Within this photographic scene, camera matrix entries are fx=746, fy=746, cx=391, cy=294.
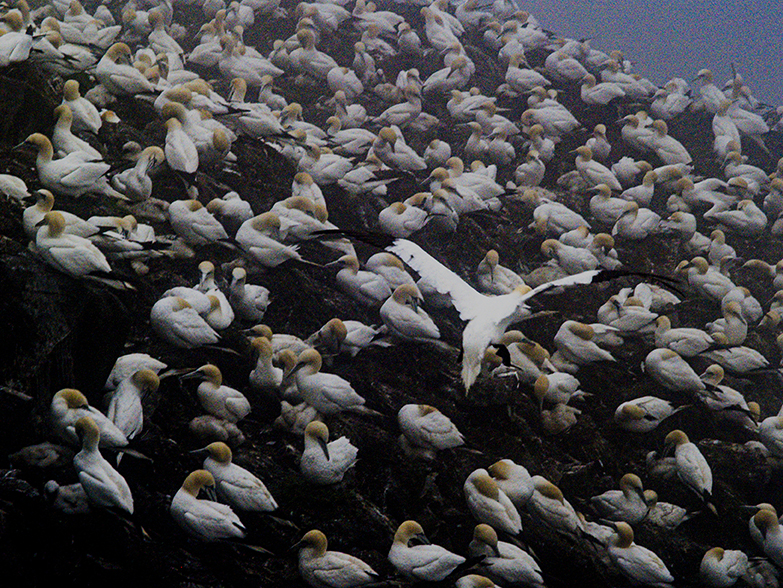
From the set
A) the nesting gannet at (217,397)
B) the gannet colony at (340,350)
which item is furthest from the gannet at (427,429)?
the nesting gannet at (217,397)

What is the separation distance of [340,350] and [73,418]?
2.68m

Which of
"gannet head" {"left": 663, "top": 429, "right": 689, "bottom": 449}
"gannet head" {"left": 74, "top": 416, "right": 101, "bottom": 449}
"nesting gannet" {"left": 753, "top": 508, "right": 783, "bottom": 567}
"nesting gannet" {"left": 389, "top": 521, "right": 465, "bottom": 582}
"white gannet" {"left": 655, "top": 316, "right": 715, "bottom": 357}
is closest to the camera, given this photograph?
"gannet head" {"left": 74, "top": 416, "right": 101, "bottom": 449}

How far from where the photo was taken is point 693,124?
1634cm

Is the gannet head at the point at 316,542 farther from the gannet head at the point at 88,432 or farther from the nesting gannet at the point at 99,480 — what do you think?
the gannet head at the point at 88,432

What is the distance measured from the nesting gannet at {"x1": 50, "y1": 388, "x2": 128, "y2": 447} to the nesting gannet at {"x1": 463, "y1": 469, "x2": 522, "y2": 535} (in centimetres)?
274

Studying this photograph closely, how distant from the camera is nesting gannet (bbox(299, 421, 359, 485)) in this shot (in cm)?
579

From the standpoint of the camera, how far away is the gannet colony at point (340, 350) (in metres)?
5.32

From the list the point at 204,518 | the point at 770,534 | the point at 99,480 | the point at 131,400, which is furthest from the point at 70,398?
the point at 770,534

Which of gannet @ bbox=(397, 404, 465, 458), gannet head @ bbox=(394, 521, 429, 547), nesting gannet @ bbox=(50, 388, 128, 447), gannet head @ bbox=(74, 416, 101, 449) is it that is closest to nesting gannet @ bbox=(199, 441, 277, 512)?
nesting gannet @ bbox=(50, 388, 128, 447)

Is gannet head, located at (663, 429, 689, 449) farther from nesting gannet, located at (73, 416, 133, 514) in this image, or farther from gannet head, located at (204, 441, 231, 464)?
nesting gannet, located at (73, 416, 133, 514)

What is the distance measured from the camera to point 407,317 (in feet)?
24.2

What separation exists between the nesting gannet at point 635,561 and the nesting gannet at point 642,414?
1.49m

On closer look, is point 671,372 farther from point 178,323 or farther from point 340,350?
point 178,323

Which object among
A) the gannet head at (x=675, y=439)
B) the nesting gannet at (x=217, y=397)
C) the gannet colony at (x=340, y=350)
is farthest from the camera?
the gannet head at (x=675, y=439)
